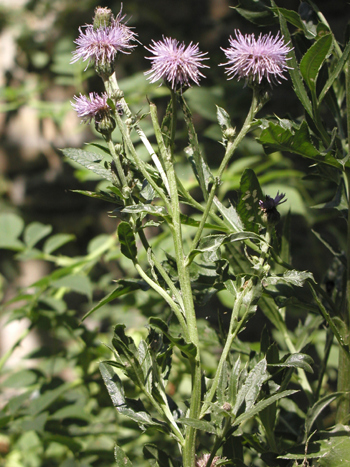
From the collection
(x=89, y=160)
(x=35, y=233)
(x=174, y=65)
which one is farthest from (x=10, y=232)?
(x=174, y=65)

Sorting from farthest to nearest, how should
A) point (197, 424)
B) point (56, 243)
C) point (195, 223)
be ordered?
point (56, 243) < point (195, 223) < point (197, 424)

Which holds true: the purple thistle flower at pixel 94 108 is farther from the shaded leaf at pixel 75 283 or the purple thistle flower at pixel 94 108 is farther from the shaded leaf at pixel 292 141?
the shaded leaf at pixel 75 283

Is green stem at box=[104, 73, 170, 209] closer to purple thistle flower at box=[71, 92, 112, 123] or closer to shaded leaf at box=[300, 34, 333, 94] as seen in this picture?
purple thistle flower at box=[71, 92, 112, 123]

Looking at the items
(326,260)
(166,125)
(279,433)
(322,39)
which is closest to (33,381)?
(279,433)

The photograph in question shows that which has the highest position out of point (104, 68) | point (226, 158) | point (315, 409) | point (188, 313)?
point (104, 68)

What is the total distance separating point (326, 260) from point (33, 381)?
35.1 inches

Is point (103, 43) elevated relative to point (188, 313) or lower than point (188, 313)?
elevated

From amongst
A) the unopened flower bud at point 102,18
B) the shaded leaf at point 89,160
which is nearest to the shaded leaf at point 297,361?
the shaded leaf at point 89,160

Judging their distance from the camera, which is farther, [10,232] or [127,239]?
[10,232]

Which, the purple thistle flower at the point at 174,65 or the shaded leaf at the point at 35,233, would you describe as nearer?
the purple thistle flower at the point at 174,65

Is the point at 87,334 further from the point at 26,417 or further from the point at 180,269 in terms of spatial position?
the point at 180,269

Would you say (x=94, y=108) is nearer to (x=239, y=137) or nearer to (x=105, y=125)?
(x=105, y=125)

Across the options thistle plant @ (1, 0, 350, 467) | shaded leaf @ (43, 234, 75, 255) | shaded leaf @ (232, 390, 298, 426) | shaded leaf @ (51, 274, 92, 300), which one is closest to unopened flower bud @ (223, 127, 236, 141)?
thistle plant @ (1, 0, 350, 467)

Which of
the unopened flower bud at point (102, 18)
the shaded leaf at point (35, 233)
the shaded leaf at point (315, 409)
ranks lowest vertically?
the shaded leaf at point (315, 409)
